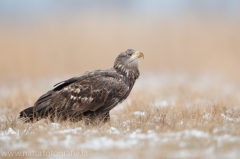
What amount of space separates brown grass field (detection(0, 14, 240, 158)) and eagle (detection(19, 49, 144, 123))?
350 millimetres

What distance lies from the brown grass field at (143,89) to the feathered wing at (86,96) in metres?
0.45

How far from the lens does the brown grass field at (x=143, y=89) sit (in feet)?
14.4

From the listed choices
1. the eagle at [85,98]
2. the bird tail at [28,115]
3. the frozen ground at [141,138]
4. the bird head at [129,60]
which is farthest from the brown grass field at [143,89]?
the bird head at [129,60]

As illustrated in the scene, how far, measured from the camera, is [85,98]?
21.8 ft

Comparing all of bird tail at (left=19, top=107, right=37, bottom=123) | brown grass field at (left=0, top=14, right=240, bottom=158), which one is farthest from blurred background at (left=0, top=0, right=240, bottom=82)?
bird tail at (left=19, top=107, right=37, bottom=123)

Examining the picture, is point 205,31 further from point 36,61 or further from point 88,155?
point 88,155

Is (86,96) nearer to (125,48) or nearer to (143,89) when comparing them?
(143,89)

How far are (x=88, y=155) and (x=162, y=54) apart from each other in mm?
23635

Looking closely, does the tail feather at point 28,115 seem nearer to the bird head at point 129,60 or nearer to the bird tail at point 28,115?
the bird tail at point 28,115

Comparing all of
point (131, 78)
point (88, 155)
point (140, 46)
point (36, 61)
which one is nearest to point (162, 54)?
point (140, 46)

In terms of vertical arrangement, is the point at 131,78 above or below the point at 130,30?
below

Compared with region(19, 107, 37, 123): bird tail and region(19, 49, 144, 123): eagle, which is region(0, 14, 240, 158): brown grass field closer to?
region(19, 107, 37, 123): bird tail

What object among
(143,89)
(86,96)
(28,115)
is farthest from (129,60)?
(143,89)

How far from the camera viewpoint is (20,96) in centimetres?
1150
